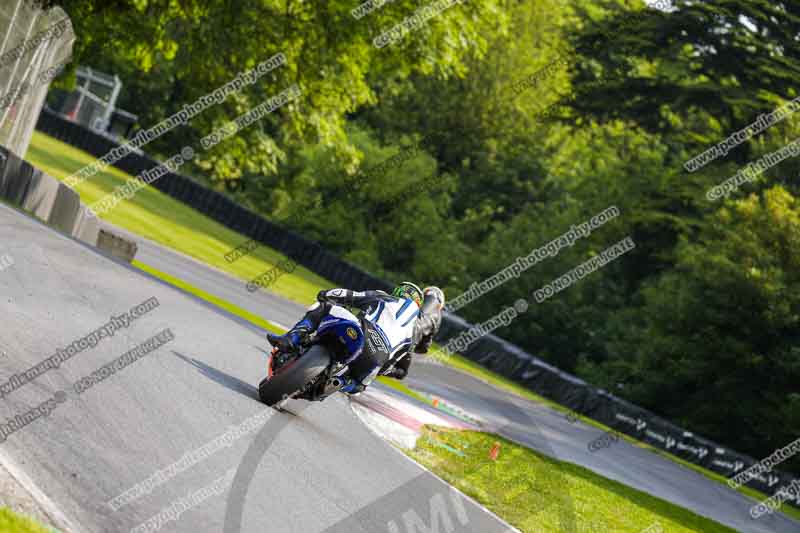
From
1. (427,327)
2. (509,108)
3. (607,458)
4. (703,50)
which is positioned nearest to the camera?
(427,327)

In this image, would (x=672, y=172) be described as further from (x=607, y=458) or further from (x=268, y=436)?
(x=268, y=436)

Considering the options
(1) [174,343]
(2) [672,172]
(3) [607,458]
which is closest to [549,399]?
(3) [607,458]

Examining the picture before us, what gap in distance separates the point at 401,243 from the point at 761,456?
84.9 ft

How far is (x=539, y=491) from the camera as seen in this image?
490 inches

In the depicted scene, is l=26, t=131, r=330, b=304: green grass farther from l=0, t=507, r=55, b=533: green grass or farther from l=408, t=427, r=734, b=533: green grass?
l=0, t=507, r=55, b=533: green grass

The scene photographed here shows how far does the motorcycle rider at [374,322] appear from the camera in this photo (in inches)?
393

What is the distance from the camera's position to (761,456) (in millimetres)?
30297

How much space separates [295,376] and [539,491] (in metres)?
4.09

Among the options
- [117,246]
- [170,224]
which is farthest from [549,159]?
[117,246]

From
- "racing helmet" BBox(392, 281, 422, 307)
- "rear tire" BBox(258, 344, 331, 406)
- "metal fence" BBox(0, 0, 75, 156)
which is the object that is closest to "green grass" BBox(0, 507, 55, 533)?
"rear tire" BBox(258, 344, 331, 406)

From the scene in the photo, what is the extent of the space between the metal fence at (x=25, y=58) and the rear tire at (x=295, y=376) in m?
10.2

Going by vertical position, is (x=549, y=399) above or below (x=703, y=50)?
below

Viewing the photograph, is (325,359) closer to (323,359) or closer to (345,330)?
(323,359)

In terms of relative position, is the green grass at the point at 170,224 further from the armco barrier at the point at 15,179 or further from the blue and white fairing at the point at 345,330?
the blue and white fairing at the point at 345,330
